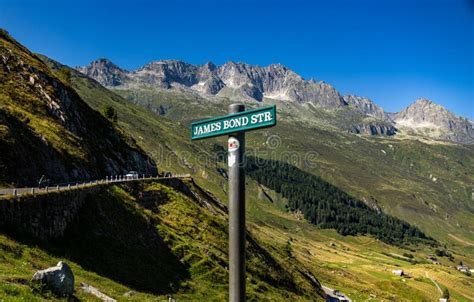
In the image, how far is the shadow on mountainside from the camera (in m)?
40.3

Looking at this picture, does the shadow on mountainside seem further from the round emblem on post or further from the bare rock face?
the round emblem on post

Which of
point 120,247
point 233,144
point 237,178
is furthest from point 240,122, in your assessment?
point 120,247

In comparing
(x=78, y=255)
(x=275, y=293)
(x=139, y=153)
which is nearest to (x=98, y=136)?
(x=139, y=153)

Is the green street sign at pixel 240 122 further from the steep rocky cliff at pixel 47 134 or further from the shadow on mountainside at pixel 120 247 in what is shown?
the steep rocky cliff at pixel 47 134

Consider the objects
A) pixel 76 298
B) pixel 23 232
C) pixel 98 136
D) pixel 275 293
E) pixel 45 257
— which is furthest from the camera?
pixel 98 136

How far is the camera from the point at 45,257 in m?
31.0

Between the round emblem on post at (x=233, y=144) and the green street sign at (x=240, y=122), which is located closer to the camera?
the green street sign at (x=240, y=122)

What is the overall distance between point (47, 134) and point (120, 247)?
1086 inches

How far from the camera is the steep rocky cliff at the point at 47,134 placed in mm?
51844

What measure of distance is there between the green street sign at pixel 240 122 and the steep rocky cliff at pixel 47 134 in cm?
4393

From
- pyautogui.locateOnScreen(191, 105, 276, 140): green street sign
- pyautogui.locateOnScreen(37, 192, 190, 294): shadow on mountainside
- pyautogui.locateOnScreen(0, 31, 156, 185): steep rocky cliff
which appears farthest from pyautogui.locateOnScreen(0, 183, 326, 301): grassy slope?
pyautogui.locateOnScreen(191, 105, 276, 140): green street sign

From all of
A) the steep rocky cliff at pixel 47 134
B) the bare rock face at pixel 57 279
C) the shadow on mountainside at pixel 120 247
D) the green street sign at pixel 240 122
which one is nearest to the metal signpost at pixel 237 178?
the green street sign at pixel 240 122

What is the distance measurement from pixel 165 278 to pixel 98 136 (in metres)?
55.4

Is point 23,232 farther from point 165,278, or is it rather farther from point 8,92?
point 8,92
